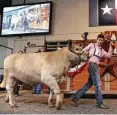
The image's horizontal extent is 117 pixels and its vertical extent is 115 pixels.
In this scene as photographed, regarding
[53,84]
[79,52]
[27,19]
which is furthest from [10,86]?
[27,19]

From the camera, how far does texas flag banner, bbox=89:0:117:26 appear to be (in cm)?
1149

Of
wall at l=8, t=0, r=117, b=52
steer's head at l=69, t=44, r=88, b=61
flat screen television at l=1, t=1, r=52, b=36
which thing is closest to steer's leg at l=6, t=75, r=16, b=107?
steer's head at l=69, t=44, r=88, b=61

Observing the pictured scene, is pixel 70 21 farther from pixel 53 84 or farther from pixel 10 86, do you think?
pixel 53 84

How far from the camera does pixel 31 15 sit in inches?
501

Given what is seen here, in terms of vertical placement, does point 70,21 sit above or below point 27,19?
below

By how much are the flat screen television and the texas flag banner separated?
1911 millimetres

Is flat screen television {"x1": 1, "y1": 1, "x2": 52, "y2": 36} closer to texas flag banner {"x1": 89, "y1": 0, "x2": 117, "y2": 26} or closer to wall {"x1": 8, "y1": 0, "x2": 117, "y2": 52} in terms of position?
wall {"x1": 8, "y1": 0, "x2": 117, "y2": 52}

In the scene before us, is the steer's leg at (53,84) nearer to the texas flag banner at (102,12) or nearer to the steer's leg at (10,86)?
the steer's leg at (10,86)

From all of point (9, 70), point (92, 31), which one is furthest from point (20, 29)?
point (9, 70)

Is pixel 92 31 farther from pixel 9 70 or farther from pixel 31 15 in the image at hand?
pixel 9 70

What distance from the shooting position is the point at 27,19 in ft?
41.9

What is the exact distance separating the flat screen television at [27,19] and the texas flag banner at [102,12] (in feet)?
6.27

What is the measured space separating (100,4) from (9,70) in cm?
743

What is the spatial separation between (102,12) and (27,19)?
139 inches
